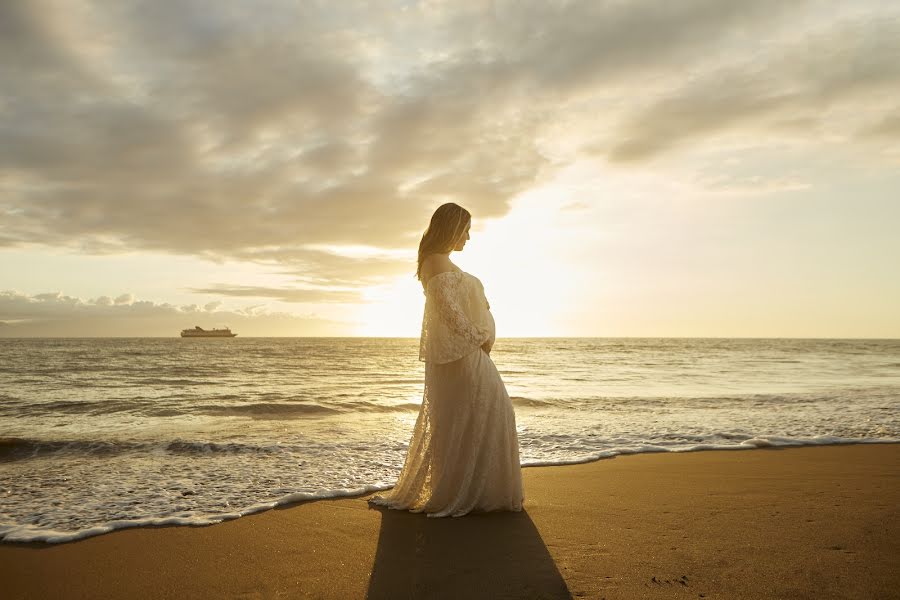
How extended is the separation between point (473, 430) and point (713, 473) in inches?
124

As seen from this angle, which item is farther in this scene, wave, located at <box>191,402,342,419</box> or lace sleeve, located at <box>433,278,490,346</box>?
wave, located at <box>191,402,342,419</box>

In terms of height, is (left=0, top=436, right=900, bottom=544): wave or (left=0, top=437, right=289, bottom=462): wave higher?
(left=0, top=436, right=900, bottom=544): wave

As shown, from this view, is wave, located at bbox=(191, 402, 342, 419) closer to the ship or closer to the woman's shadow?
the woman's shadow

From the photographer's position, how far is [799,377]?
2238 centimetres

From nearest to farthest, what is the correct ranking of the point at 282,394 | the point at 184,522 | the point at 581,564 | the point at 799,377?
the point at 581,564, the point at 184,522, the point at 282,394, the point at 799,377

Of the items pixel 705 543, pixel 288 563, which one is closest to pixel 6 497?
pixel 288 563

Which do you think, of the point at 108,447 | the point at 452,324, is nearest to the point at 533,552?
the point at 452,324

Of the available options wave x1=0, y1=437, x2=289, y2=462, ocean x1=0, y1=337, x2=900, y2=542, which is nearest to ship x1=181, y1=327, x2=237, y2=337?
ocean x1=0, y1=337, x2=900, y2=542

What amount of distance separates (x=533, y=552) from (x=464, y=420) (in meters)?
1.26

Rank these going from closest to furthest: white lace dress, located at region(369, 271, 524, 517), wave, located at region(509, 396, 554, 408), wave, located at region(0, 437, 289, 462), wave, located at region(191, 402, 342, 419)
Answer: white lace dress, located at region(369, 271, 524, 517) < wave, located at region(0, 437, 289, 462) < wave, located at region(191, 402, 342, 419) < wave, located at region(509, 396, 554, 408)

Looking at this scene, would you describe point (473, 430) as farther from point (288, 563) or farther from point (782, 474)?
point (782, 474)

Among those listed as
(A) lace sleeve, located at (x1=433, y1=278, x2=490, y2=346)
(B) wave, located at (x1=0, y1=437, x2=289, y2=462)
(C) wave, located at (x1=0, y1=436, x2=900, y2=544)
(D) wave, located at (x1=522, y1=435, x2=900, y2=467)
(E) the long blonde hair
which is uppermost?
(E) the long blonde hair

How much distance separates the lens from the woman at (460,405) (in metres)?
4.64

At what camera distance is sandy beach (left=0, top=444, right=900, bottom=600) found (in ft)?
10.4
